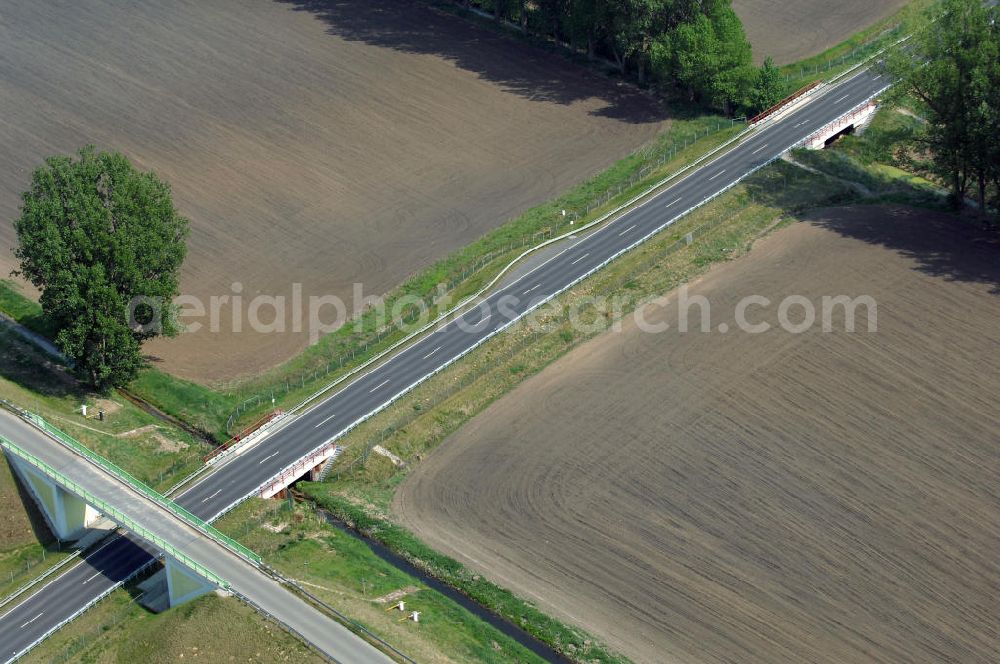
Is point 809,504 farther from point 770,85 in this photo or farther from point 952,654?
point 770,85

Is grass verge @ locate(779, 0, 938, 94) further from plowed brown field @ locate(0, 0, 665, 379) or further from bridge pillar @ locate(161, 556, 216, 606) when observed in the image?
bridge pillar @ locate(161, 556, 216, 606)

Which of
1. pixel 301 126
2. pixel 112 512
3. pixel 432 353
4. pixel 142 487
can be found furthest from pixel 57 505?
pixel 301 126

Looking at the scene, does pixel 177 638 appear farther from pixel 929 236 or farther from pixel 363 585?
pixel 929 236

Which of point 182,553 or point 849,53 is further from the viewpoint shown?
point 849,53

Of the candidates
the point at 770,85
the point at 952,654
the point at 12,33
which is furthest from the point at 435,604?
the point at 12,33

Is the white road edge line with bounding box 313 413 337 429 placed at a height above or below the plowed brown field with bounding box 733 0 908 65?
below

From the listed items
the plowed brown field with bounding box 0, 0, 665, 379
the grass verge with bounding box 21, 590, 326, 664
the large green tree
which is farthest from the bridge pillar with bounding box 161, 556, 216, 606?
the plowed brown field with bounding box 0, 0, 665, 379

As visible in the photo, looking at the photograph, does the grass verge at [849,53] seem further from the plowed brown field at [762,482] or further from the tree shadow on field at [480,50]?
the plowed brown field at [762,482]
